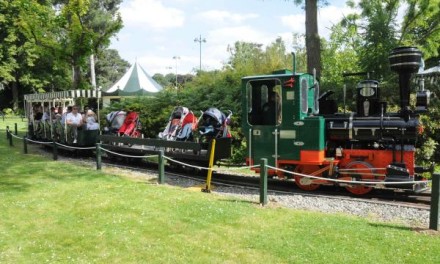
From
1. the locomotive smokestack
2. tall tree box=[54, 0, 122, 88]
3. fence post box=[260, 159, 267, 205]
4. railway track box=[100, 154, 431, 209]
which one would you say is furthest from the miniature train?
tall tree box=[54, 0, 122, 88]

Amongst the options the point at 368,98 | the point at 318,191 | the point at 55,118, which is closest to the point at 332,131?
the point at 368,98

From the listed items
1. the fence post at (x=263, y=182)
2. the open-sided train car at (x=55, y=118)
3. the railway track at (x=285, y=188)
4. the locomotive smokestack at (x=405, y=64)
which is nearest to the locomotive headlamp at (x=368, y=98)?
the locomotive smokestack at (x=405, y=64)

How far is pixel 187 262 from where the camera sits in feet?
17.5

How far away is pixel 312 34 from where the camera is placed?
14555 mm

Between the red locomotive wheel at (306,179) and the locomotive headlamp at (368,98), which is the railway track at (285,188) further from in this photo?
the locomotive headlamp at (368,98)

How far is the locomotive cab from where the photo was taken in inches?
351

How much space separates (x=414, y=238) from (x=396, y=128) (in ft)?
9.73

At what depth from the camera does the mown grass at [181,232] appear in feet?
17.9

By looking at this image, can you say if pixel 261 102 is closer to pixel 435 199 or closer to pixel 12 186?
pixel 435 199

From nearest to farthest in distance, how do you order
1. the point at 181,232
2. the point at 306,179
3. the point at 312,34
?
the point at 181,232, the point at 306,179, the point at 312,34

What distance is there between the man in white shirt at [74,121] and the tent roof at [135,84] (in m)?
15.2

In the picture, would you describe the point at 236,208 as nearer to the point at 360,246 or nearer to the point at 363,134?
the point at 360,246

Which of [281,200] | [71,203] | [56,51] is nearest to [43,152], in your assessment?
[56,51]

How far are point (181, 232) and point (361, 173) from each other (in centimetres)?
418
